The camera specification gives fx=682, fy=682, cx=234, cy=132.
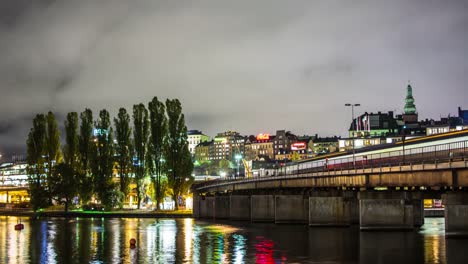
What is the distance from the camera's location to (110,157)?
542ft

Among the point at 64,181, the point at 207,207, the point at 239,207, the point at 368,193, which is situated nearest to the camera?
the point at 368,193

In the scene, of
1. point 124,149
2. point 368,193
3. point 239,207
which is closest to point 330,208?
point 368,193

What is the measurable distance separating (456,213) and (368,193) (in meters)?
15.3

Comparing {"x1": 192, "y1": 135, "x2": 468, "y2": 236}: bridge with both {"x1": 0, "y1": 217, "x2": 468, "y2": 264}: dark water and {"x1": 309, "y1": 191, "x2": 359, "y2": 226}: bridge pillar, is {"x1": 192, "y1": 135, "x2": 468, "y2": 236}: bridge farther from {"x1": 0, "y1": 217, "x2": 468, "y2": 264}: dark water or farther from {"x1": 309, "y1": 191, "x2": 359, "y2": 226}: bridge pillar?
{"x1": 0, "y1": 217, "x2": 468, "y2": 264}: dark water

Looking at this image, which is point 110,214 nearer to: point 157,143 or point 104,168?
point 104,168

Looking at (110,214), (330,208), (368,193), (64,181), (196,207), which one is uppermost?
(64,181)

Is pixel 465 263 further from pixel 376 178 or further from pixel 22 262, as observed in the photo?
pixel 22 262

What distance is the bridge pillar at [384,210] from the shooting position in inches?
3597

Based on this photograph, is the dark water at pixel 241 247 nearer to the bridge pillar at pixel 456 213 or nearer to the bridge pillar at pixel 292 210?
the bridge pillar at pixel 456 213

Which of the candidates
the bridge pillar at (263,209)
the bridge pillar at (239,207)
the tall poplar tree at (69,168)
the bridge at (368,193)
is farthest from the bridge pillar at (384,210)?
the tall poplar tree at (69,168)

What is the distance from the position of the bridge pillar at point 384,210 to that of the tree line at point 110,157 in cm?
7063

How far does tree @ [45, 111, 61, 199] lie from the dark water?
6925cm

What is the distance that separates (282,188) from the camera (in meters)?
123

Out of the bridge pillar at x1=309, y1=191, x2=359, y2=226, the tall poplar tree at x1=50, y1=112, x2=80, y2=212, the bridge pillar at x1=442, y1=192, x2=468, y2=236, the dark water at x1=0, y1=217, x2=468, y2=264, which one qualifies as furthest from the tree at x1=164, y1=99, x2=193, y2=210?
the bridge pillar at x1=442, y1=192, x2=468, y2=236
